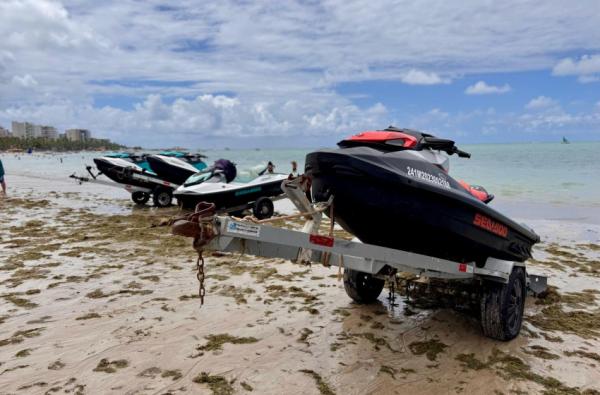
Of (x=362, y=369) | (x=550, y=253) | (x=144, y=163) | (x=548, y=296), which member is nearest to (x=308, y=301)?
(x=362, y=369)

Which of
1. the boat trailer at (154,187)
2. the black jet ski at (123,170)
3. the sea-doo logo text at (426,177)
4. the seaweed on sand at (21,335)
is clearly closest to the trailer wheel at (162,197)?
the boat trailer at (154,187)

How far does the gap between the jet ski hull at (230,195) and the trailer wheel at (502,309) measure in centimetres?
752

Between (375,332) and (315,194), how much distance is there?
1.62 meters

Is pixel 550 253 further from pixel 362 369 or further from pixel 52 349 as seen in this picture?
pixel 52 349

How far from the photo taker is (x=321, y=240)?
3.09m

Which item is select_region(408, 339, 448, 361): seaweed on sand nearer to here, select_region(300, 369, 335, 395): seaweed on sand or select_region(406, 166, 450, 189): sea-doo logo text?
select_region(300, 369, 335, 395): seaweed on sand

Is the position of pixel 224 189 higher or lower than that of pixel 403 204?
lower

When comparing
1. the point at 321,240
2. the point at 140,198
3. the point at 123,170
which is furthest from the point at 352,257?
the point at 140,198

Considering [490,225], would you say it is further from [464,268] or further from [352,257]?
[352,257]

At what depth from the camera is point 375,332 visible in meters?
4.39

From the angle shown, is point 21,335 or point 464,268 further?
point 21,335

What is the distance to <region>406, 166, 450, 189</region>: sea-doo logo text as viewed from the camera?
3588mm

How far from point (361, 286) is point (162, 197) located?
9.94 metres

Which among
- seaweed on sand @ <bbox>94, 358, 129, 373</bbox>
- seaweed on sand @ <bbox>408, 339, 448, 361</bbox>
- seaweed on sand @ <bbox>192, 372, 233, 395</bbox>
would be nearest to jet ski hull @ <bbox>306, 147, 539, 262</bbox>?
seaweed on sand @ <bbox>408, 339, 448, 361</bbox>
